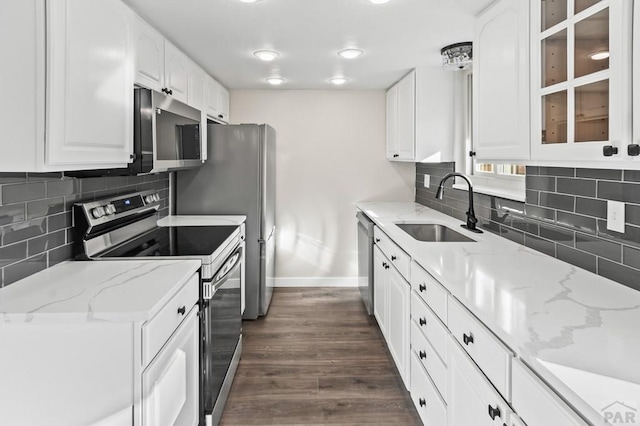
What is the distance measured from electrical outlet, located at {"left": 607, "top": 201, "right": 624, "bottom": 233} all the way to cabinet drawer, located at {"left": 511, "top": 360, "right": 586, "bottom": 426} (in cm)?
82

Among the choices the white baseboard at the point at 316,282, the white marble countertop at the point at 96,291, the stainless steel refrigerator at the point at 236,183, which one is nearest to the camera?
the white marble countertop at the point at 96,291

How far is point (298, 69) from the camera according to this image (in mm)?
3508

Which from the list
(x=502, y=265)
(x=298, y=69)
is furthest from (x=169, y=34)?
(x=502, y=265)

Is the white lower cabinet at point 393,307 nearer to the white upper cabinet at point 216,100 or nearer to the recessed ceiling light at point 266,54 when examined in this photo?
the recessed ceiling light at point 266,54

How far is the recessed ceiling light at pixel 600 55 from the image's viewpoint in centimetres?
120

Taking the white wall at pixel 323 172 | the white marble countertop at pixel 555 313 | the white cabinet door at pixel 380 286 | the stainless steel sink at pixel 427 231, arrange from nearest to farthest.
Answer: the white marble countertop at pixel 555 313
the white cabinet door at pixel 380 286
the stainless steel sink at pixel 427 231
the white wall at pixel 323 172

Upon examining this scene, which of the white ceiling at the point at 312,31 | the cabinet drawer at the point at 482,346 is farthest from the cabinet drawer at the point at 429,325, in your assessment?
the white ceiling at the point at 312,31

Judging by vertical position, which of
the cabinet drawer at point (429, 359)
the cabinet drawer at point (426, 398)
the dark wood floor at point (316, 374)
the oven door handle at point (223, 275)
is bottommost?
the dark wood floor at point (316, 374)

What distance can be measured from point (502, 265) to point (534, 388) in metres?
0.86

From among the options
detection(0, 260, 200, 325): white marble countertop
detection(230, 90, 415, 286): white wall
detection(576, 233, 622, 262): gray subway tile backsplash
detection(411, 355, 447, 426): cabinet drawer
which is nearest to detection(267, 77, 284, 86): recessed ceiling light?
detection(230, 90, 415, 286): white wall

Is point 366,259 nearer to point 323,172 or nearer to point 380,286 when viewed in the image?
point 380,286

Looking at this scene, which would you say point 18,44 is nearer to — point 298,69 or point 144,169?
point 144,169

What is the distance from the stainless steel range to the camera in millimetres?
2020

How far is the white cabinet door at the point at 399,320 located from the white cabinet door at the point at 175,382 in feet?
3.66
